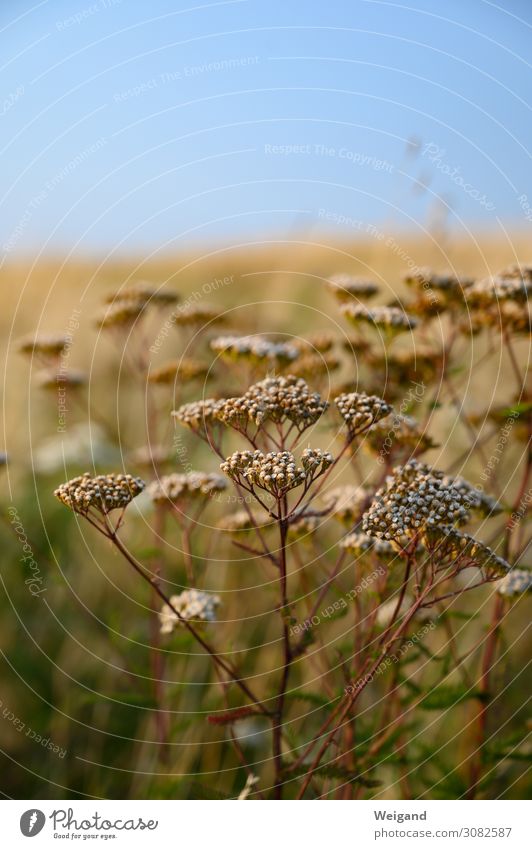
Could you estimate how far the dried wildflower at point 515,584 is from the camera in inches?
104

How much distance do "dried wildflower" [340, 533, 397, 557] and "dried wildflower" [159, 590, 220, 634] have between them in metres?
0.51

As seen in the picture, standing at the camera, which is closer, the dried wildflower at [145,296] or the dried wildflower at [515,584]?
the dried wildflower at [515,584]

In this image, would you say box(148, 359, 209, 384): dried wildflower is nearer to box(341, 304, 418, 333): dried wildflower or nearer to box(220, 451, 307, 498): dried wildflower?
box(341, 304, 418, 333): dried wildflower

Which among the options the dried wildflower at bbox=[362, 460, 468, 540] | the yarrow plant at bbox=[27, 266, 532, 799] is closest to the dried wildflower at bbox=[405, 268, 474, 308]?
the yarrow plant at bbox=[27, 266, 532, 799]

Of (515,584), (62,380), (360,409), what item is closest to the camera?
(360,409)

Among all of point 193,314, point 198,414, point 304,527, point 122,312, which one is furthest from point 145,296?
point 304,527

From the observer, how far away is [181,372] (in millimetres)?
3518

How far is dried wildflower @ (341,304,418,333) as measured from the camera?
288 cm

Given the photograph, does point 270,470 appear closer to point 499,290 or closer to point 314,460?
point 314,460

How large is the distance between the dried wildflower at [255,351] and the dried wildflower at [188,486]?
0.49m

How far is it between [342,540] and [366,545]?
126mm

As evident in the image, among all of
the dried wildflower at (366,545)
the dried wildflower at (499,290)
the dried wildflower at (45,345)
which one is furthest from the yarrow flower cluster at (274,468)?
the dried wildflower at (45,345)

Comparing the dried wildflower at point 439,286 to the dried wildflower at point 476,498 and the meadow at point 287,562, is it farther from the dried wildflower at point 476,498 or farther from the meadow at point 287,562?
the dried wildflower at point 476,498
